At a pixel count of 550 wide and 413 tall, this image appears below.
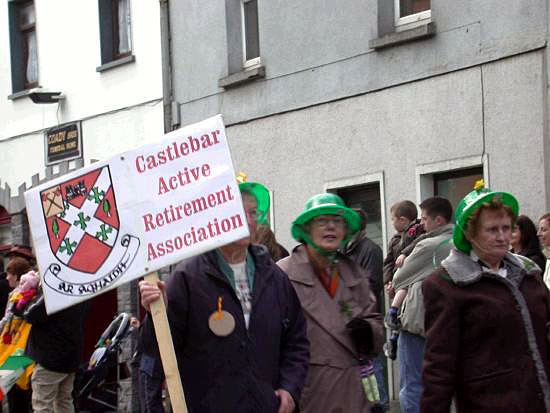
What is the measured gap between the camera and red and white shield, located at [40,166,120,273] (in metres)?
6.28

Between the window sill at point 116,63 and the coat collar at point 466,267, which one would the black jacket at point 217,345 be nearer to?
the coat collar at point 466,267

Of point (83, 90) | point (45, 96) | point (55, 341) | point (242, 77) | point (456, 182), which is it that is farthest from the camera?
point (45, 96)

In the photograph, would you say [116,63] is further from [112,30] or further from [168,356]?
[168,356]

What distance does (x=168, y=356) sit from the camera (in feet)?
19.3

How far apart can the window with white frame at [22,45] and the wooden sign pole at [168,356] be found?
17.0m

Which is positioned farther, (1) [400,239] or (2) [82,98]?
(2) [82,98]

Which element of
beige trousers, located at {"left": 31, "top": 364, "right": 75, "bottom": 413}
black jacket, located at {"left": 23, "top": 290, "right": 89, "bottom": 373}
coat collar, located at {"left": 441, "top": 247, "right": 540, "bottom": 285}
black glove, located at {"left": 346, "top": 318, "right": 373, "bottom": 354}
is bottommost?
beige trousers, located at {"left": 31, "top": 364, "right": 75, "bottom": 413}

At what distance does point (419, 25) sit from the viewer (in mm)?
14297

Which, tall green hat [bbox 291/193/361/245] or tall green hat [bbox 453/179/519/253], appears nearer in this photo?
tall green hat [bbox 453/179/519/253]

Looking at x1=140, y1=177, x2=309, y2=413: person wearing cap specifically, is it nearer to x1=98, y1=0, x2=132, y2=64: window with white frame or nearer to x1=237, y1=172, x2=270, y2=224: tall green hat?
x1=237, y1=172, x2=270, y2=224: tall green hat

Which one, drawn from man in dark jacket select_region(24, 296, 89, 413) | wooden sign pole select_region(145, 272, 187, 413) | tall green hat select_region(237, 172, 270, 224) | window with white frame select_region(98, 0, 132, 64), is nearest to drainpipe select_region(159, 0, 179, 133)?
window with white frame select_region(98, 0, 132, 64)

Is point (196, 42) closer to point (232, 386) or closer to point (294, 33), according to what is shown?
point (294, 33)

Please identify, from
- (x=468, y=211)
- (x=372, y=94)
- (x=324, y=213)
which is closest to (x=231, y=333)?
(x=468, y=211)

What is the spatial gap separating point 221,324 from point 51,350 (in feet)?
20.0
